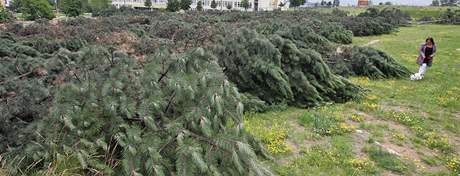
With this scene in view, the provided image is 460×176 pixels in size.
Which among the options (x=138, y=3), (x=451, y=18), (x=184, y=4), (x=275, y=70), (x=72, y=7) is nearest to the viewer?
(x=275, y=70)

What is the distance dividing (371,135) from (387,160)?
4.00 ft

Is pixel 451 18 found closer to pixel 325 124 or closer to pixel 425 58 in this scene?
pixel 425 58

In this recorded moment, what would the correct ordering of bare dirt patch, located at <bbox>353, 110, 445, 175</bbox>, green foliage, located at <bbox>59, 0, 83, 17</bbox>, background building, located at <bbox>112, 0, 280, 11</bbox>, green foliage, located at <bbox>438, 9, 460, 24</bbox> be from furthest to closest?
background building, located at <bbox>112, 0, 280, 11</bbox>, green foliage, located at <bbox>59, 0, 83, 17</bbox>, green foliage, located at <bbox>438, 9, 460, 24</bbox>, bare dirt patch, located at <bbox>353, 110, 445, 175</bbox>

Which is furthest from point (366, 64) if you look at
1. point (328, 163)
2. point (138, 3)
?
point (138, 3)

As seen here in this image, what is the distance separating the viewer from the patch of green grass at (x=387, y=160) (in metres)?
5.94

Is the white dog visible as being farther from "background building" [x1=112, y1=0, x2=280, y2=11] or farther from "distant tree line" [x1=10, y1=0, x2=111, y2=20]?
"background building" [x1=112, y1=0, x2=280, y2=11]

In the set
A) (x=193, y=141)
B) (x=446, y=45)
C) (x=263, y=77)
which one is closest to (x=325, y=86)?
(x=263, y=77)

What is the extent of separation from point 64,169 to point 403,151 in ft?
17.2

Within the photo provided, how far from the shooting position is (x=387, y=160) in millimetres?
6145

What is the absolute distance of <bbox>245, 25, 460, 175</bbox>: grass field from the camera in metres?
5.96

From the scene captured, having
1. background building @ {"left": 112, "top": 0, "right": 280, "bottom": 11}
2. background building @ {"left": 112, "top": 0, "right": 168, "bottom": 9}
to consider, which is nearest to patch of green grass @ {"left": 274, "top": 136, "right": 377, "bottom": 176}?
background building @ {"left": 112, "top": 0, "right": 280, "bottom": 11}

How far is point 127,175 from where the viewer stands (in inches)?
149

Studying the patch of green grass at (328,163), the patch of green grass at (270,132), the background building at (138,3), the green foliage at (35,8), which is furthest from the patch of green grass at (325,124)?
the background building at (138,3)

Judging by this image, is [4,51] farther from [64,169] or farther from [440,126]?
[440,126]
